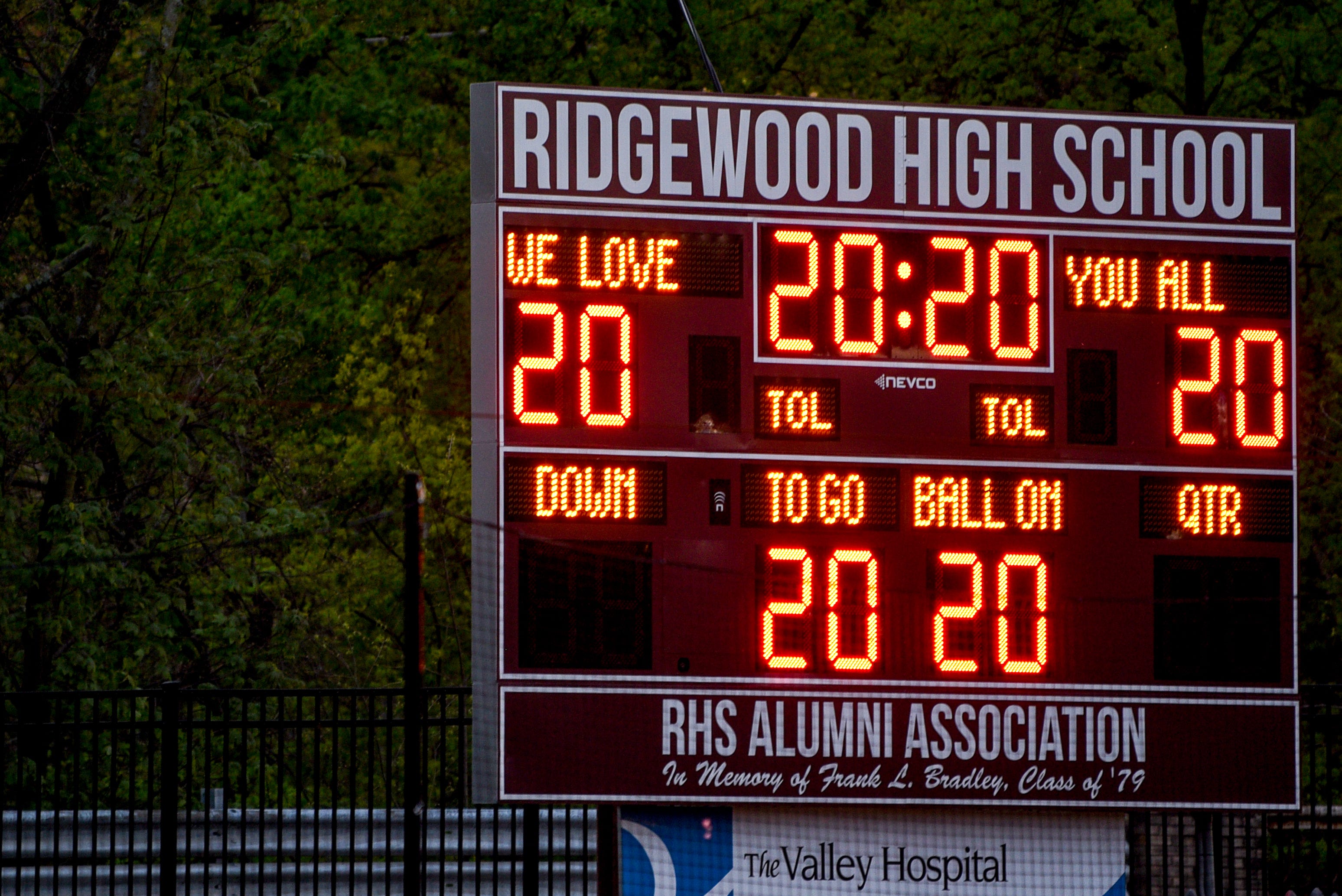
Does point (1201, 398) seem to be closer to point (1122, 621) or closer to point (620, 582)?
point (1122, 621)

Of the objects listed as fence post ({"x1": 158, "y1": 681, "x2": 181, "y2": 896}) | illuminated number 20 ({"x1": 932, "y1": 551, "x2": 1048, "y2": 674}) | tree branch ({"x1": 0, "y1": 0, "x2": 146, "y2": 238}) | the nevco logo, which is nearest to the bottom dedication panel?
illuminated number 20 ({"x1": 932, "y1": 551, "x2": 1048, "y2": 674})

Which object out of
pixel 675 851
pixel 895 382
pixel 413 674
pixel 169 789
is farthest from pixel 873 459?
pixel 169 789

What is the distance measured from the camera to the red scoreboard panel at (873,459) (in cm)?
974

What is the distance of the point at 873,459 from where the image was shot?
9891 millimetres

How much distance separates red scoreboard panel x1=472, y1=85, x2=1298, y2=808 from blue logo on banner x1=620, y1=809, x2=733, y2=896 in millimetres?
424

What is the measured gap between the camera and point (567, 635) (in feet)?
32.2

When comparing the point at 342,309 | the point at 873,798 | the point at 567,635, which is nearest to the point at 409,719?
the point at 567,635

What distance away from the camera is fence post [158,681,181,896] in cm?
1113

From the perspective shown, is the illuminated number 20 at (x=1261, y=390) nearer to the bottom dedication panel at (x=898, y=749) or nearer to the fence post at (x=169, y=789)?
the bottom dedication panel at (x=898, y=749)

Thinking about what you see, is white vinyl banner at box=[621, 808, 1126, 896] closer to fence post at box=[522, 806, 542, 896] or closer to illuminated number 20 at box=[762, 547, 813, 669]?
illuminated number 20 at box=[762, 547, 813, 669]

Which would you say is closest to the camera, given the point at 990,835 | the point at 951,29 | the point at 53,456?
the point at 990,835

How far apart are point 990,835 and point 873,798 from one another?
0.86 metres

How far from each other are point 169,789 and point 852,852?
381 centimetres

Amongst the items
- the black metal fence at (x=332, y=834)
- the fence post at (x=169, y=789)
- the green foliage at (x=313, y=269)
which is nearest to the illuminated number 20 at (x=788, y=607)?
the black metal fence at (x=332, y=834)
